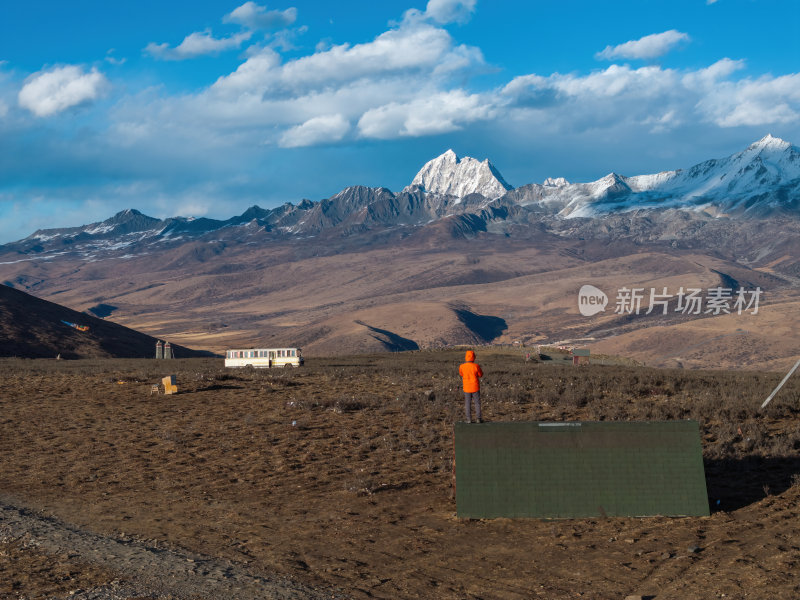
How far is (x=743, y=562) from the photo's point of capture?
10617 millimetres

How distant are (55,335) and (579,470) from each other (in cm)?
7798

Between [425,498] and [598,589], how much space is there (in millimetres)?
5485

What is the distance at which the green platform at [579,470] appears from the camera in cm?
1345

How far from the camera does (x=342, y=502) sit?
48.6 feet

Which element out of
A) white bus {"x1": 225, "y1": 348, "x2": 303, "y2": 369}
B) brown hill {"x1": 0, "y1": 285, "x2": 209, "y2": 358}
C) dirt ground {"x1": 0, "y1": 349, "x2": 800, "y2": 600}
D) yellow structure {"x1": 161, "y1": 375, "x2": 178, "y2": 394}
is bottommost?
dirt ground {"x1": 0, "y1": 349, "x2": 800, "y2": 600}

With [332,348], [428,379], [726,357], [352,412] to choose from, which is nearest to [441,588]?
[352,412]

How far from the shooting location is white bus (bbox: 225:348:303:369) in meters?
45.2

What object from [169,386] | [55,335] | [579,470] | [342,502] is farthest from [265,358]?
[55,335]

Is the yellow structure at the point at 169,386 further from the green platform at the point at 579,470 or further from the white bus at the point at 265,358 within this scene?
the white bus at the point at 265,358

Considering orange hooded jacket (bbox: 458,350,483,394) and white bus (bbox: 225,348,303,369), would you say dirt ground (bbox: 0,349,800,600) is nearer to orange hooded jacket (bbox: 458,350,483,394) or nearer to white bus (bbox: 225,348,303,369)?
orange hooded jacket (bbox: 458,350,483,394)

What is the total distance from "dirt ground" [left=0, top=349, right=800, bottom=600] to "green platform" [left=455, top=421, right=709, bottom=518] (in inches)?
12.5

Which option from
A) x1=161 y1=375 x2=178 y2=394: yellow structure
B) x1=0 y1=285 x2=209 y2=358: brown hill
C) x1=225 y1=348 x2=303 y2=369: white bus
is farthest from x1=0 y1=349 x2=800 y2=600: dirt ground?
x1=0 y1=285 x2=209 y2=358: brown hill

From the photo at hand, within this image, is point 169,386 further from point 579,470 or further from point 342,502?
point 579,470

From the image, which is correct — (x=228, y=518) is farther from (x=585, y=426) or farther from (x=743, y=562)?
(x=743, y=562)
